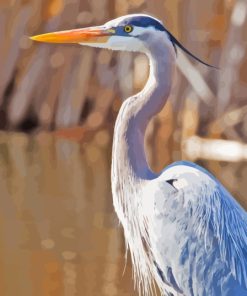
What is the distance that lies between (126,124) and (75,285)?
50.7 inches

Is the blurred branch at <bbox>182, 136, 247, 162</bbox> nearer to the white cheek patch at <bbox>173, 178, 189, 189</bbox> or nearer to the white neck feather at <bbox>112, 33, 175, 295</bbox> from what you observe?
the white neck feather at <bbox>112, 33, 175, 295</bbox>

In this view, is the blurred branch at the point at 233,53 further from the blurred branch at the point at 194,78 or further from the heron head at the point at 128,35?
the heron head at the point at 128,35

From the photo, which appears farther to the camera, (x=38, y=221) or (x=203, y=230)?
(x=38, y=221)

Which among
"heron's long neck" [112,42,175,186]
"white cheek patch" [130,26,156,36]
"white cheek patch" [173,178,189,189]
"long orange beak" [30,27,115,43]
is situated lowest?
"white cheek patch" [173,178,189,189]

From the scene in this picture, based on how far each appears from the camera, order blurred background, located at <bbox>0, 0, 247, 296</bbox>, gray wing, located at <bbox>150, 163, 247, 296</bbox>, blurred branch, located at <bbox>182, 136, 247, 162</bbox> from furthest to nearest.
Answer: blurred branch, located at <bbox>182, 136, 247, 162</bbox>, blurred background, located at <bbox>0, 0, 247, 296</bbox>, gray wing, located at <bbox>150, 163, 247, 296</bbox>

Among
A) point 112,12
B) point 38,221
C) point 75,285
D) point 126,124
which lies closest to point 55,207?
point 38,221

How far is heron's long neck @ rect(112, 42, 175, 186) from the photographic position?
333cm

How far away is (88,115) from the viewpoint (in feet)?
26.4

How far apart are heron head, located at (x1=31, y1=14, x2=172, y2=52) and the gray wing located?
0.40m

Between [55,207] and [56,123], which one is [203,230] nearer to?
[55,207]

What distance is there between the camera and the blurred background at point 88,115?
18.7ft

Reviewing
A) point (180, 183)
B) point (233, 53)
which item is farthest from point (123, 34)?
point (233, 53)

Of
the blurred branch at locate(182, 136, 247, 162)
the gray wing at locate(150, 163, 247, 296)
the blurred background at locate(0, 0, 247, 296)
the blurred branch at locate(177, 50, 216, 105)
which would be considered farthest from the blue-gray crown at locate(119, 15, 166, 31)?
the blurred branch at locate(182, 136, 247, 162)

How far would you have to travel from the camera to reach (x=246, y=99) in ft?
24.0
